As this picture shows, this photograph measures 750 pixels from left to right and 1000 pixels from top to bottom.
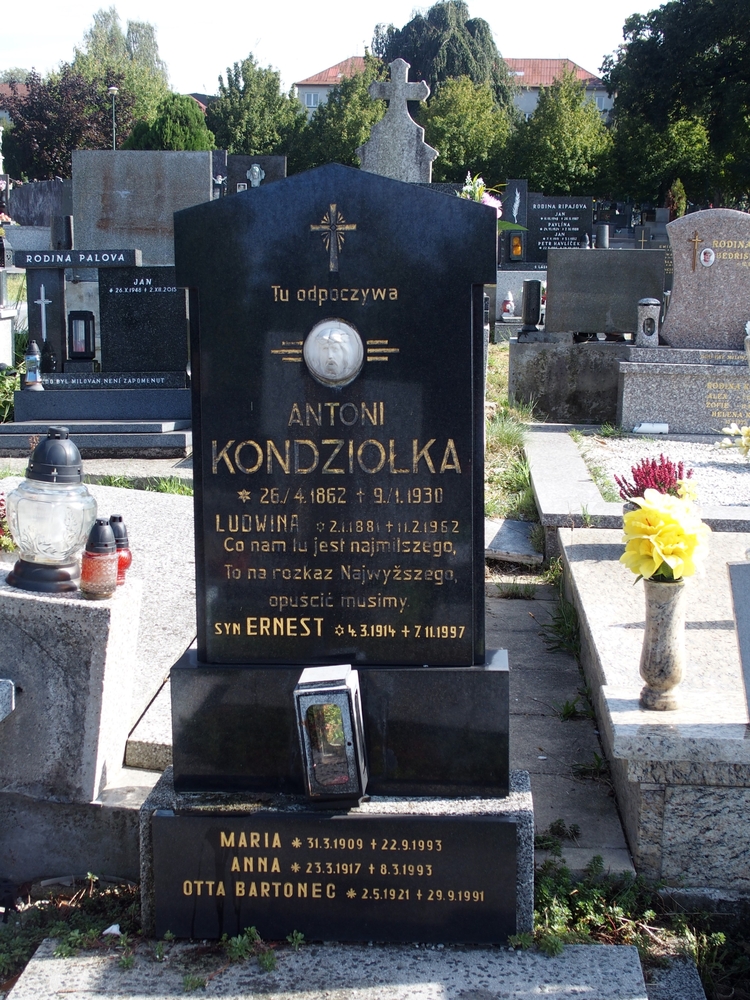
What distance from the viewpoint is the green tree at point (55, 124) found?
158ft

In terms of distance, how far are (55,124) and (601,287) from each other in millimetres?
43643

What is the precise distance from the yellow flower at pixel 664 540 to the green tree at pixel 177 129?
22.9 m

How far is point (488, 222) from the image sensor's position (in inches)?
105

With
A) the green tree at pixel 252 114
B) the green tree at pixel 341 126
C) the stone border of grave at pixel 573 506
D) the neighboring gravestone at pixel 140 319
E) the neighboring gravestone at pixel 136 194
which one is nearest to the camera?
the stone border of grave at pixel 573 506

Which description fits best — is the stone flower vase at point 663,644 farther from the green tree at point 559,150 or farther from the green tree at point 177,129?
the green tree at point 559,150

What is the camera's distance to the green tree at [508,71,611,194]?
43938mm

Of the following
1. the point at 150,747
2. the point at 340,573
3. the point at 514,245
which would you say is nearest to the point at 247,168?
the point at 514,245

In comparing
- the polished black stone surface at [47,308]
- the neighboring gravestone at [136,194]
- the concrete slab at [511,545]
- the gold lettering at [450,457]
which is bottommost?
the concrete slab at [511,545]

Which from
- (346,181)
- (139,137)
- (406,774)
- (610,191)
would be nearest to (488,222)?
(346,181)

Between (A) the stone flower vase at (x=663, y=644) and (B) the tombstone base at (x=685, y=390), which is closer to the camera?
(A) the stone flower vase at (x=663, y=644)

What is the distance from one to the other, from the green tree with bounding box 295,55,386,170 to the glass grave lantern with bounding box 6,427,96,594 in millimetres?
47637

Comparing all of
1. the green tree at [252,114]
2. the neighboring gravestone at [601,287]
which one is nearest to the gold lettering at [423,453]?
the neighboring gravestone at [601,287]

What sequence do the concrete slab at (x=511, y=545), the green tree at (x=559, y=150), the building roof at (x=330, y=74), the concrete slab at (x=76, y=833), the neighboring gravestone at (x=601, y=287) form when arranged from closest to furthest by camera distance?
1. the concrete slab at (x=76, y=833)
2. the concrete slab at (x=511, y=545)
3. the neighboring gravestone at (x=601, y=287)
4. the green tree at (x=559, y=150)
5. the building roof at (x=330, y=74)

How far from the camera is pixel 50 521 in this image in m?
3.17
